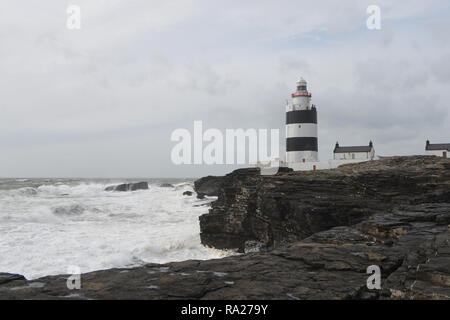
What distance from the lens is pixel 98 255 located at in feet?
49.6

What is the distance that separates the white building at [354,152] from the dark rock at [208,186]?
12.5 m

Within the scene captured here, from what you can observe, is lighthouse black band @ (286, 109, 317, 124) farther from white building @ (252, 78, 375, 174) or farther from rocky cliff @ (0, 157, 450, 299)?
rocky cliff @ (0, 157, 450, 299)

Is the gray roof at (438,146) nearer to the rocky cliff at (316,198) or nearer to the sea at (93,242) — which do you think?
the rocky cliff at (316,198)

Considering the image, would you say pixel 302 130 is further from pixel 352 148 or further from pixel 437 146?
pixel 437 146

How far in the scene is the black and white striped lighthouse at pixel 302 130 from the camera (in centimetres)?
3259

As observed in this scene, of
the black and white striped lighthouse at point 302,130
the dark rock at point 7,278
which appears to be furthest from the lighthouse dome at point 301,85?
the dark rock at point 7,278

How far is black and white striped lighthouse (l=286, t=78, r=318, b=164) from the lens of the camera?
32594 millimetres

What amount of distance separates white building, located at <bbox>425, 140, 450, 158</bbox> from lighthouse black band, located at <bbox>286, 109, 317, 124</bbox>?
11.7 meters

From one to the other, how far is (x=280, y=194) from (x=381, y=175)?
3.51 meters

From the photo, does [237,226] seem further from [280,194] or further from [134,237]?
[134,237]

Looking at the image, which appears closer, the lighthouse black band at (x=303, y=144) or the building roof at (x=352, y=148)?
the lighthouse black band at (x=303, y=144)
